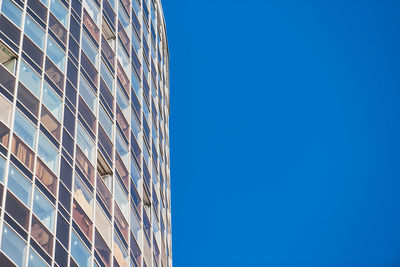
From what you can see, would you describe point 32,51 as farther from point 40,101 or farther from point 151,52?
point 151,52

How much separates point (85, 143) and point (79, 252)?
21.5ft

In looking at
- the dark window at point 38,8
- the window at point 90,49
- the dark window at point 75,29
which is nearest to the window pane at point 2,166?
the dark window at point 38,8

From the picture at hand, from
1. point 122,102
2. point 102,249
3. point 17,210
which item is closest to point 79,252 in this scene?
point 102,249

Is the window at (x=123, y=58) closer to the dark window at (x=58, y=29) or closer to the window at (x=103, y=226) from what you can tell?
the dark window at (x=58, y=29)

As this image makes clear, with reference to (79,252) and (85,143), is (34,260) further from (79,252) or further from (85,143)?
(85,143)

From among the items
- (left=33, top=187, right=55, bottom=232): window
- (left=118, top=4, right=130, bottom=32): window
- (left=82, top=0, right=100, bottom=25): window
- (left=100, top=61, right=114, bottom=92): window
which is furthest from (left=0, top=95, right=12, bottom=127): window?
(left=118, top=4, right=130, bottom=32): window

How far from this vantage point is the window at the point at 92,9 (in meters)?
48.1

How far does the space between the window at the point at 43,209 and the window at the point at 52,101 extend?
17.1ft

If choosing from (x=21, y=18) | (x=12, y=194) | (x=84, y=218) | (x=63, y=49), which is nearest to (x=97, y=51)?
(x=63, y=49)

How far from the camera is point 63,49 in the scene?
140 feet

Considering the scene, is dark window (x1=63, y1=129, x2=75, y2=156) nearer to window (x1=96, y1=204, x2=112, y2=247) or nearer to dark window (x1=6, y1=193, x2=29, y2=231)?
window (x1=96, y1=204, x2=112, y2=247)

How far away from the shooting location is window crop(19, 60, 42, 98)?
124ft

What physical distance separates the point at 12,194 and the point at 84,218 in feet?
20.0

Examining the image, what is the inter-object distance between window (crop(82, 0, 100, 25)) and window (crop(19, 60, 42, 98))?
10.0m
